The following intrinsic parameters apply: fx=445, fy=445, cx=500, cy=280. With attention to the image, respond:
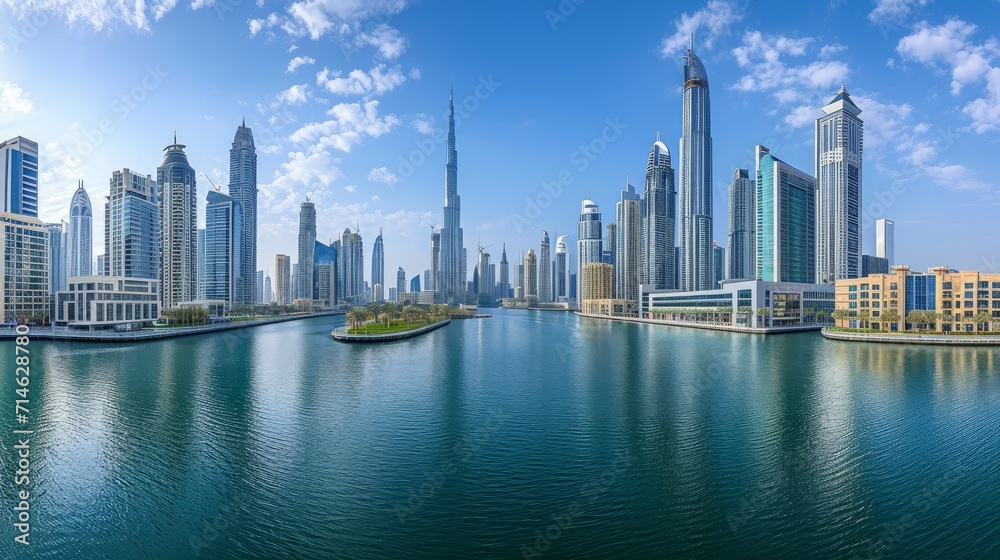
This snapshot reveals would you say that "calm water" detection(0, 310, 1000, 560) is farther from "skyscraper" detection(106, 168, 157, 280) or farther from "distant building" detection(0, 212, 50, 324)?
"skyscraper" detection(106, 168, 157, 280)

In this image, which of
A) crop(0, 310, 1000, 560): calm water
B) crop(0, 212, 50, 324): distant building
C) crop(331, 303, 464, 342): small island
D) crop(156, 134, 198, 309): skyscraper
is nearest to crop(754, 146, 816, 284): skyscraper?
crop(331, 303, 464, 342): small island

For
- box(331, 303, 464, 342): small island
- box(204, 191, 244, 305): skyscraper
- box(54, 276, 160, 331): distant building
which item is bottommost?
box(331, 303, 464, 342): small island

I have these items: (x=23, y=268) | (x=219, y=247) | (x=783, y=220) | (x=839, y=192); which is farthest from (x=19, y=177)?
(x=839, y=192)

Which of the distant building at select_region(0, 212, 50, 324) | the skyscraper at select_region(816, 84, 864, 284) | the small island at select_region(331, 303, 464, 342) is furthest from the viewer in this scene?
the skyscraper at select_region(816, 84, 864, 284)

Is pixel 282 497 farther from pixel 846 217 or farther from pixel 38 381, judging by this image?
pixel 846 217

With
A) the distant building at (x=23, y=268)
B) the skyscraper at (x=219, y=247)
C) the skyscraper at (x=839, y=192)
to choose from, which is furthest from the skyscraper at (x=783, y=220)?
the skyscraper at (x=219, y=247)

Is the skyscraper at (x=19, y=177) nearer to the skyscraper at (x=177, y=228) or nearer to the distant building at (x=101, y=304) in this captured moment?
the skyscraper at (x=177, y=228)

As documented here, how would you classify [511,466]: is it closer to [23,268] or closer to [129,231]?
[23,268]
